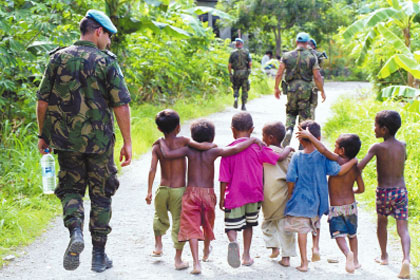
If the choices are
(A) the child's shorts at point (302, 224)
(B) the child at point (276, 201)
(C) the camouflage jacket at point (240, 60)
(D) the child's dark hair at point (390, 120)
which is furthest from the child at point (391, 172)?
(C) the camouflage jacket at point (240, 60)

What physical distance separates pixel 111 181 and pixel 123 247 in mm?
1061

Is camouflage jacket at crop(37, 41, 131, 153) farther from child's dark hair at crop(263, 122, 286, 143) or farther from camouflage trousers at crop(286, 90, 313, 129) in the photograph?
camouflage trousers at crop(286, 90, 313, 129)

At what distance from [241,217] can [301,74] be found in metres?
4.43

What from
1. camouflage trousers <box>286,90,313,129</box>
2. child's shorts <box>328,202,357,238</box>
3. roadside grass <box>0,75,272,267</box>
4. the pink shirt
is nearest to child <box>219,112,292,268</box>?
the pink shirt

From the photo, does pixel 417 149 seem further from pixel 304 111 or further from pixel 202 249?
pixel 202 249

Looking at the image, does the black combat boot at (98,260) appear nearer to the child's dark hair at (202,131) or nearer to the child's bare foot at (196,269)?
the child's bare foot at (196,269)

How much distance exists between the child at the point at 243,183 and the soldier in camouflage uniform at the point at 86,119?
84 centimetres

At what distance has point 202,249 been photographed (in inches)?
201

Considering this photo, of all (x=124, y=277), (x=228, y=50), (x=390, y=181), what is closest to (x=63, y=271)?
(x=124, y=277)

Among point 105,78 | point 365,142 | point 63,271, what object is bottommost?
point 63,271

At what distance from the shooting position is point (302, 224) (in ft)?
14.5

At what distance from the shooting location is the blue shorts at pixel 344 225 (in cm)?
443

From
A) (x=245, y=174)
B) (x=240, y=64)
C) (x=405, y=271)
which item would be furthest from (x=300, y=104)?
(x=240, y=64)

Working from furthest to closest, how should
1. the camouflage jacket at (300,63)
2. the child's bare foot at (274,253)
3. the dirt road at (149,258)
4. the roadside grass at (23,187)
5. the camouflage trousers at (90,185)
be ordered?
the camouflage jacket at (300,63) < the roadside grass at (23,187) < the child's bare foot at (274,253) < the dirt road at (149,258) < the camouflage trousers at (90,185)
